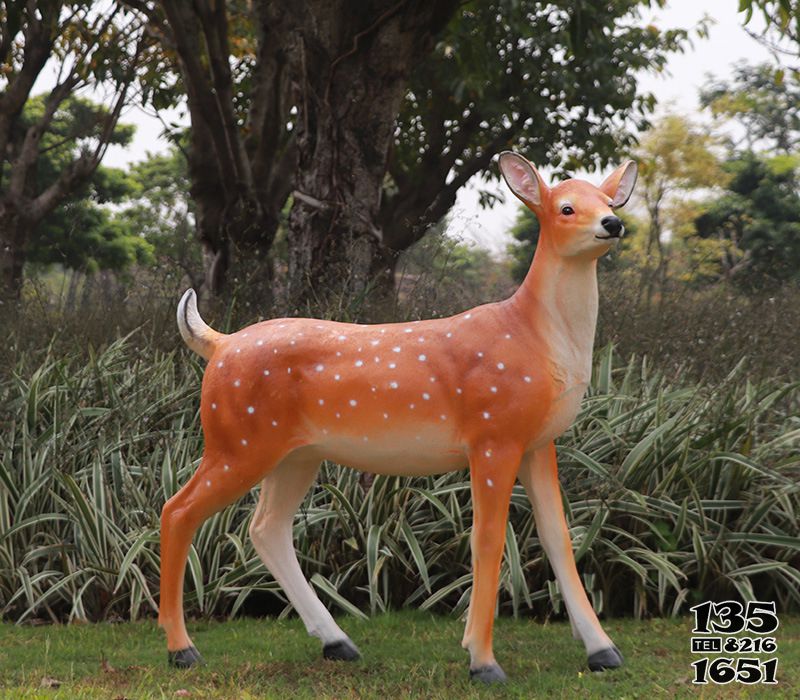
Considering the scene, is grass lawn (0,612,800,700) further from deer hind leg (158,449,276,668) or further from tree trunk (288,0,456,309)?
tree trunk (288,0,456,309)

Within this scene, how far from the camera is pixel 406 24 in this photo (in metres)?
7.81

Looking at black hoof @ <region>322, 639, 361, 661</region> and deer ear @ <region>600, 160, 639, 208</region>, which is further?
black hoof @ <region>322, 639, 361, 661</region>

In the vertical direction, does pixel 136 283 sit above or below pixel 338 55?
below

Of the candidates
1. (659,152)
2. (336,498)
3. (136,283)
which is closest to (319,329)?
(336,498)

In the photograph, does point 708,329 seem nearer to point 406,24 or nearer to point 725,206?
point 406,24

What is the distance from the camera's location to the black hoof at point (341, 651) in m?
3.95

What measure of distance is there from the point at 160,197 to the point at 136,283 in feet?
94.9

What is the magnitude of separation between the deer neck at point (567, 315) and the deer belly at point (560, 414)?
0.04 m

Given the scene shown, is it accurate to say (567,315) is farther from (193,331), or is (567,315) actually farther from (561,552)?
(193,331)

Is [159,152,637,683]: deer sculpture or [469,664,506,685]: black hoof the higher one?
[159,152,637,683]: deer sculpture

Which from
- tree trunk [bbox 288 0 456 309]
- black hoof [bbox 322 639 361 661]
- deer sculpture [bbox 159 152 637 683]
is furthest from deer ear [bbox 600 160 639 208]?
tree trunk [bbox 288 0 456 309]

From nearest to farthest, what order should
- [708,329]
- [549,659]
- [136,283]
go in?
[549,659] → [708,329] → [136,283]

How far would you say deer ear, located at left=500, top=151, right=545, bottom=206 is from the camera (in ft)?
12.2

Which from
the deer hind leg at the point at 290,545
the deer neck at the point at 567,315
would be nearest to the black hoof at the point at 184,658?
the deer hind leg at the point at 290,545
